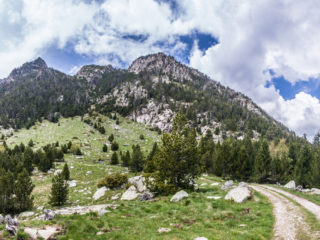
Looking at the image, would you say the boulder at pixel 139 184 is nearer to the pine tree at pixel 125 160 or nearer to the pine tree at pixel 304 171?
the pine tree at pixel 125 160

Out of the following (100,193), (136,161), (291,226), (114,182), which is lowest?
(100,193)

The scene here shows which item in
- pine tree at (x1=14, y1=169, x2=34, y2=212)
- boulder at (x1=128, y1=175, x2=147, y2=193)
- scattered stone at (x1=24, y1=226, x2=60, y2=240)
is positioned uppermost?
scattered stone at (x1=24, y1=226, x2=60, y2=240)

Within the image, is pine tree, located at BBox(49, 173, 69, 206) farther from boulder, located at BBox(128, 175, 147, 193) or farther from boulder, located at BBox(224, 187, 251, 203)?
boulder, located at BBox(224, 187, 251, 203)

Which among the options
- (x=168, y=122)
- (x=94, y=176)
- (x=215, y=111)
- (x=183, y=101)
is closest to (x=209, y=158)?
(x=94, y=176)

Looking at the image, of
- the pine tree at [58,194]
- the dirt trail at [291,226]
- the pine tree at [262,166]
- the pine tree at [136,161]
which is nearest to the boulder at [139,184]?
the pine tree at [58,194]

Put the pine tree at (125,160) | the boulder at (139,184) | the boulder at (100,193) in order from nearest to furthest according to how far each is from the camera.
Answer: the boulder at (139,184) → the boulder at (100,193) → the pine tree at (125,160)

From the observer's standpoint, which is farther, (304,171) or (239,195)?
(304,171)

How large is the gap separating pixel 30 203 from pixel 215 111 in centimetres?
17299

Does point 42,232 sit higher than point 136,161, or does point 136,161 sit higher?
point 42,232

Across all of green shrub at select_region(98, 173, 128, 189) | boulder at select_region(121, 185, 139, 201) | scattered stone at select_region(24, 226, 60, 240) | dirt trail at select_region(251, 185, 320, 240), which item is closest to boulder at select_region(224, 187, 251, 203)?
dirt trail at select_region(251, 185, 320, 240)

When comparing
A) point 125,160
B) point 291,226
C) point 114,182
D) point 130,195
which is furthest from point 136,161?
point 291,226

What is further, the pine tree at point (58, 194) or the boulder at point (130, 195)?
the boulder at point (130, 195)

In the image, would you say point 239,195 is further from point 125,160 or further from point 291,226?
point 125,160

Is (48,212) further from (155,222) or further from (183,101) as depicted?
(183,101)
